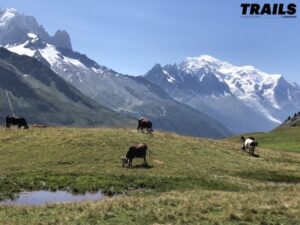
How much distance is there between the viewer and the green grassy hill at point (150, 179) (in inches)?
1117

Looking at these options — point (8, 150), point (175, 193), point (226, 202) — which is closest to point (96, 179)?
point (175, 193)

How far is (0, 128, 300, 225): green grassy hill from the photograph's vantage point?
28.4m

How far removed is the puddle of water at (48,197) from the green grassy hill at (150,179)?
1.14m

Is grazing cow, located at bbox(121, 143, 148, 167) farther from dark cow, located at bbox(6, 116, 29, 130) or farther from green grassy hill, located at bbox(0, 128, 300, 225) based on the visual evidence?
dark cow, located at bbox(6, 116, 29, 130)

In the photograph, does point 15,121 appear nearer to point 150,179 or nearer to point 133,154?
point 133,154

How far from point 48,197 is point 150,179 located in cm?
980

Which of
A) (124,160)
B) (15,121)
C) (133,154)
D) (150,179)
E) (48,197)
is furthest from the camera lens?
(15,121)

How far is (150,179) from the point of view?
142ft

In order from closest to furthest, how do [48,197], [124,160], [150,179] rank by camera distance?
1. [48,197]
2. [150,179]
3. [124,160]

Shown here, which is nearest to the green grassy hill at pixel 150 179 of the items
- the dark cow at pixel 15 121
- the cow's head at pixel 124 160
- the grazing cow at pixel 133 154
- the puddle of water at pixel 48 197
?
the cow's head at pixel 124 160

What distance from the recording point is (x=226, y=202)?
Result: 32469mm

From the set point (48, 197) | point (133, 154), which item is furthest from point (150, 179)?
point (48, 197)

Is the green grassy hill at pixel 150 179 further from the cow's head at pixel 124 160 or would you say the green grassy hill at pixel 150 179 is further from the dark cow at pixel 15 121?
the dark cow at pixel 15 121

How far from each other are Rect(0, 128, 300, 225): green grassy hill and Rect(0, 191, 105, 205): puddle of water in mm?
1137
